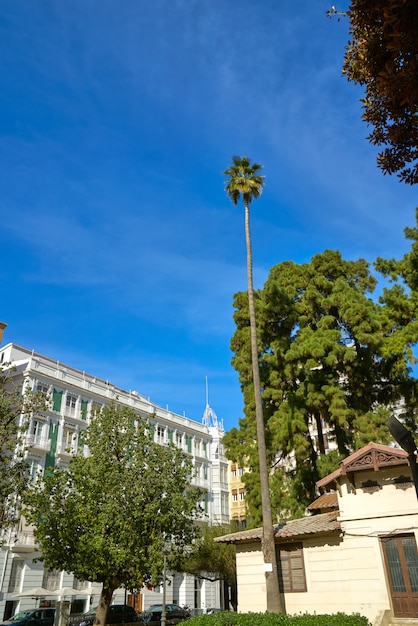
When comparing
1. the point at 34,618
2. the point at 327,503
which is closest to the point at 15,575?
the point at 34,618

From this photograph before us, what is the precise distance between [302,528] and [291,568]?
1483 millimetres

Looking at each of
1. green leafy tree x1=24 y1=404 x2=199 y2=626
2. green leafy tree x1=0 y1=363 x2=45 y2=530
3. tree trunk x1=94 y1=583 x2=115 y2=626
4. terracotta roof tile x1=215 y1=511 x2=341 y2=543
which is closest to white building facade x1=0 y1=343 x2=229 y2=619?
green leafy tree x1=24 y1=404 x2=199 y2=626

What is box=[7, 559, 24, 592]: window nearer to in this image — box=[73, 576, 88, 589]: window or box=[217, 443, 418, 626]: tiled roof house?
box=[73, 576, 88, 589]: window

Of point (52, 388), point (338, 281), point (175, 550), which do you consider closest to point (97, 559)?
point (175, 550)

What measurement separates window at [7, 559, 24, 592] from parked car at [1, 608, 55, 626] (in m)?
6.30

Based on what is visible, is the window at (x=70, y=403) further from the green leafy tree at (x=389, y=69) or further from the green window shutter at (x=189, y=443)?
the green leafy tree at (x=389, y=69)

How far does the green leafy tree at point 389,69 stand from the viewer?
18.7 ft

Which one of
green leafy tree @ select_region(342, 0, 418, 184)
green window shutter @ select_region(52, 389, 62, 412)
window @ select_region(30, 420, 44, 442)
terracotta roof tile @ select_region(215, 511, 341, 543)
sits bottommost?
terracotta roof tile @ select_region(215, 511, 341, 543)

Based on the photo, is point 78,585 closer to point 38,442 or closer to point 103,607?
point 38,442

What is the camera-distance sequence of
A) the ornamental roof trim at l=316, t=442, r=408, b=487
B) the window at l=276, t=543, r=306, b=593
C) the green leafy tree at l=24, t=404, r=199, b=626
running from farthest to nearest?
the green leafy tree at l=24, t=404, r=199, b=626
the window at l=276, t=543, r=306, b=593
the ornamental roof trim at l=316, t=442, r=408, b=487

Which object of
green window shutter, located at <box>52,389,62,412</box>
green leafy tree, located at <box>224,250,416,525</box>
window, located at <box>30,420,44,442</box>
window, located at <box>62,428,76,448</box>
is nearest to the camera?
green leafy tree, located at <box>224,250,416,525</box>

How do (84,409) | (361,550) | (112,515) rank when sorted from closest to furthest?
1. (361,550)
2. (112,515)
3. (84,409)

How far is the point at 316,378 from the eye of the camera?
24.6 metres

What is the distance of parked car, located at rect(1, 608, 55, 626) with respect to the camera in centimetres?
2444
